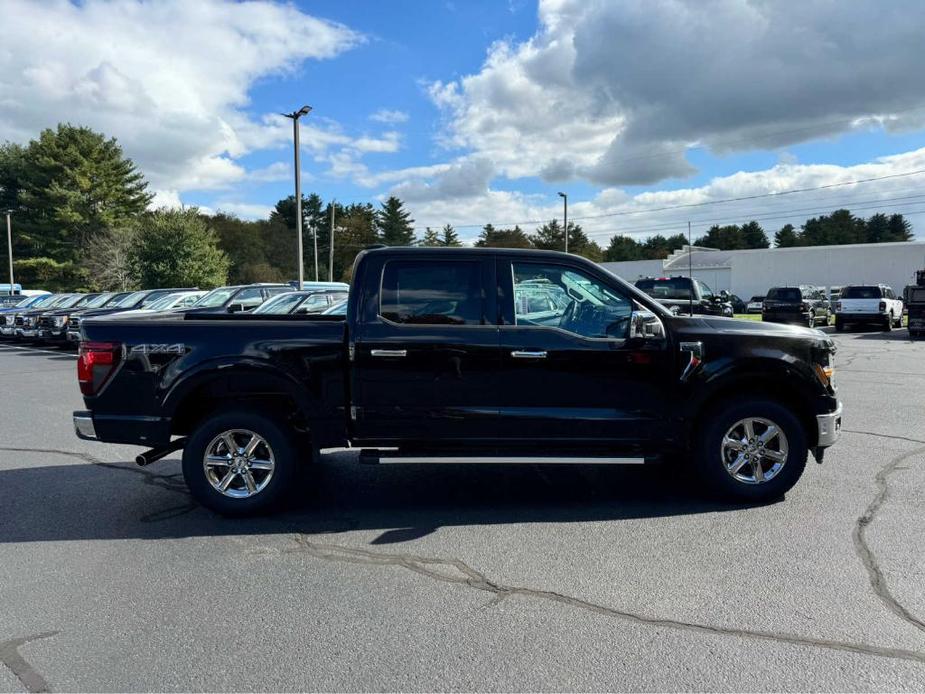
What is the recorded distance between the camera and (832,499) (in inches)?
205

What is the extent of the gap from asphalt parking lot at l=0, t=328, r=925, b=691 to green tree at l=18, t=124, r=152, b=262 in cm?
5876

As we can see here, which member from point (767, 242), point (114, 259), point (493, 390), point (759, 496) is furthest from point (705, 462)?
point (767, 242)

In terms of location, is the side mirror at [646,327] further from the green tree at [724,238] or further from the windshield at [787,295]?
the green tree at [724,238]

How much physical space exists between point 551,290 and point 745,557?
2278 mm

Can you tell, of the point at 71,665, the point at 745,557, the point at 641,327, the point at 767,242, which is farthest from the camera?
the point at 767,242

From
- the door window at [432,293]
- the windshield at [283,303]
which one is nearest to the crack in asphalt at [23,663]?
the door window at [432,293]

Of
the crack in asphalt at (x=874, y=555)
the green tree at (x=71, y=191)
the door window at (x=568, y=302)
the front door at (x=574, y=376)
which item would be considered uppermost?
the green tree at (x=71, y=191)

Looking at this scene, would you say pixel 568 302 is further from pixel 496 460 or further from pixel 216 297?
pixel 216 297

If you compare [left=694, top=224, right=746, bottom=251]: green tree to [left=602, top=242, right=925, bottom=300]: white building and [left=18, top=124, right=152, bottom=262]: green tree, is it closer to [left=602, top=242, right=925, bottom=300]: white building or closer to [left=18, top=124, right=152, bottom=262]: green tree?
[left=602, top=242, right=925, bottom=300]: white building

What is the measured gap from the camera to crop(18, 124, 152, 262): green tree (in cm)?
5619

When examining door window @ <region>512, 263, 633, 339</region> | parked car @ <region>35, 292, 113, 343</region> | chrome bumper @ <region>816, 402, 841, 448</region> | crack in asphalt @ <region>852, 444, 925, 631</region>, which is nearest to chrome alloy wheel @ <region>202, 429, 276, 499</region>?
door window @ <region>512, 263, 633, 339</region>

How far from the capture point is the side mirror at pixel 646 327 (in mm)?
4863

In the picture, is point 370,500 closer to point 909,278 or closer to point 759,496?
point 759,496

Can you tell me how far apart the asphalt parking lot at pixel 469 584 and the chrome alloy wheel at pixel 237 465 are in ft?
0.80
